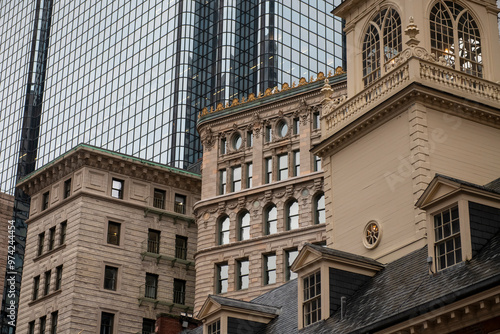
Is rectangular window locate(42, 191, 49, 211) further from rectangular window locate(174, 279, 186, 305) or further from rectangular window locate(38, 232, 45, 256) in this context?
rectangular window locate(174, 279, 186, 305)

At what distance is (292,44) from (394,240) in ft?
361

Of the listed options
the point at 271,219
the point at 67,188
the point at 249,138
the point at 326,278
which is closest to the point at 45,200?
the point at 67,188

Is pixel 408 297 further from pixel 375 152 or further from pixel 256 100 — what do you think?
pixel 256 100

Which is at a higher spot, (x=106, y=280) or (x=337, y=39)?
(x=337, y=39)

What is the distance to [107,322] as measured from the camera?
75.1 metres

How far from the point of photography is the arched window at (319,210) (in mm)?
75562

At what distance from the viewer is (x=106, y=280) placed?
76375 millimetres

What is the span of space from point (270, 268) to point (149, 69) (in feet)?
257

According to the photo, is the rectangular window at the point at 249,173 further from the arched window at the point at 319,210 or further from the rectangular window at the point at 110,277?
the rectangular window at the point at 110,277

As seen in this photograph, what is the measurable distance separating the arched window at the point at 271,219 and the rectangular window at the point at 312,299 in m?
44.8

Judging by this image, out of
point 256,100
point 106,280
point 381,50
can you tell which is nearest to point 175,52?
point 256,100

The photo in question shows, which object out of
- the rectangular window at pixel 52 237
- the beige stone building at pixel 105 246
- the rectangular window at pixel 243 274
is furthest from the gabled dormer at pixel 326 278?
the rectangular window at pixel 52 237

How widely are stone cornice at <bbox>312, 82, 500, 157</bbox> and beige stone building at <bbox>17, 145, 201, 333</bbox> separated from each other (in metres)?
41.8

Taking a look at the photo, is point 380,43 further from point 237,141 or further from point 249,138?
point 237,141
